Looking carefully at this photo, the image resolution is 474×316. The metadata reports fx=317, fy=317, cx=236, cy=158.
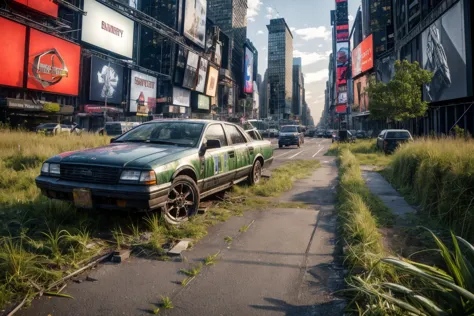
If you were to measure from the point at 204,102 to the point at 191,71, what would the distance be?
11.8 metres

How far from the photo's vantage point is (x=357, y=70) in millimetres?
69188

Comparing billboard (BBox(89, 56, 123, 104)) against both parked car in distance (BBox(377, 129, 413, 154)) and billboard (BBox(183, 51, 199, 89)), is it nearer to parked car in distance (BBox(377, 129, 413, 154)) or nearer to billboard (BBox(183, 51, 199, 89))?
billboard (BBox(183, 51, 199, 89))

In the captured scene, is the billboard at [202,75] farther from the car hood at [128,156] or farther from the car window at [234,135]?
the car hood at [128,156]

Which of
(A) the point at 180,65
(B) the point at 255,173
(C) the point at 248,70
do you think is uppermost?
(C) the point at 248,70

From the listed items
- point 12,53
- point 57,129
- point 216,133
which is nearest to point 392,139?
point 216,133

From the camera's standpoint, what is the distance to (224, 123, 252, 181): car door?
6098 millimetres

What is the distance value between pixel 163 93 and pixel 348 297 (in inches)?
2457

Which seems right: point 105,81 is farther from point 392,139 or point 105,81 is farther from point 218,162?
point 218,162

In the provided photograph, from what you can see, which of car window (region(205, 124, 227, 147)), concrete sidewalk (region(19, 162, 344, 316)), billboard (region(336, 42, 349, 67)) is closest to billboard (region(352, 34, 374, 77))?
billboard (region(336, 42, 349, 67))

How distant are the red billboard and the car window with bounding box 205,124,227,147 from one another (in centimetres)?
3337

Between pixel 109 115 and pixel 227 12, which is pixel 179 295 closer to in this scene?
pixel 109 115

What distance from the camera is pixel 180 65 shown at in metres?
57.8

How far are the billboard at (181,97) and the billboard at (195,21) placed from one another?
975cm

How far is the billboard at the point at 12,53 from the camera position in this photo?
27281 millimetres
